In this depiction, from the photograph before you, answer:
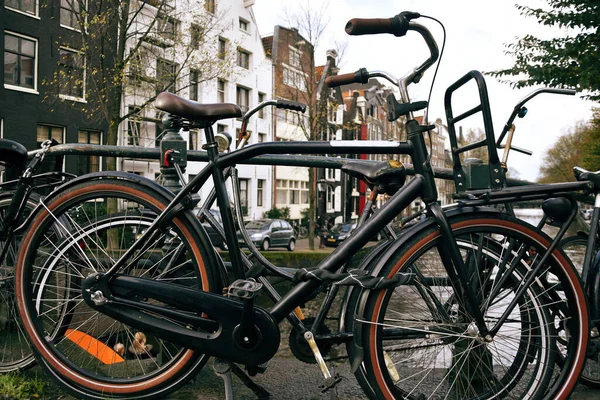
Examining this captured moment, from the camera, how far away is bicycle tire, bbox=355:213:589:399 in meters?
1.74

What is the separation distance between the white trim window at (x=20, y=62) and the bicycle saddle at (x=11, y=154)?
1748cm

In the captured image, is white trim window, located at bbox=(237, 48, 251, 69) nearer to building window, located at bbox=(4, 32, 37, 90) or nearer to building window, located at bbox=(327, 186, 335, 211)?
building window, located at bbox=(327, 186, 335, 211)

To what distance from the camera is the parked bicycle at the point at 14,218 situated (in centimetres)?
215

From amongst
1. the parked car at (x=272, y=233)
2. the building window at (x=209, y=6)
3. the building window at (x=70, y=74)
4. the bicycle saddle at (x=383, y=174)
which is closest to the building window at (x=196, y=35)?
the building window at (x=209, y=6)

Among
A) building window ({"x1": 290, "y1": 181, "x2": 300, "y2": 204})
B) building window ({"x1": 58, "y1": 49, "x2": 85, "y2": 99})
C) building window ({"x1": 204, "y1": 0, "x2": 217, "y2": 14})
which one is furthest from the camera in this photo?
building window ({"x1": 290, "y1": 181, "x2": 300, "y2": 204})

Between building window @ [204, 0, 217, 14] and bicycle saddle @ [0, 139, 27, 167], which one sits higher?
building window @ [204, 0, 217, 14]

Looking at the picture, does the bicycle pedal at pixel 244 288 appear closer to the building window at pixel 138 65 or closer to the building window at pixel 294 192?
the building window at pixel 138 65

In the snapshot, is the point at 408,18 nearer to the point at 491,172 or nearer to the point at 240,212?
the point at 491,172

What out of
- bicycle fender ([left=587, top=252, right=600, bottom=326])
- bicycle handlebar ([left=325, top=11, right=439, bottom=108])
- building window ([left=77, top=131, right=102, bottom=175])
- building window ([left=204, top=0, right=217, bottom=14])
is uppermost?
building window ([left=204, top=0, right=217, bottom=14])

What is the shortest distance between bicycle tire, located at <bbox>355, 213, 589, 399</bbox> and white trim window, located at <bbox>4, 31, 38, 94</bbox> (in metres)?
19.0

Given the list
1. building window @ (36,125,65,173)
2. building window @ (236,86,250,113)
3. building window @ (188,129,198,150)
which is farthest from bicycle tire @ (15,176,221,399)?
building window @ (236,86,250,113)

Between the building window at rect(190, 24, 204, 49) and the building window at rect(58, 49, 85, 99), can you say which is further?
the building window at rect(190, 24, 204, 49)

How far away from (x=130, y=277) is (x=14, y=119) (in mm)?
18110

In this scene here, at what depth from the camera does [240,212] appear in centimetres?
202
